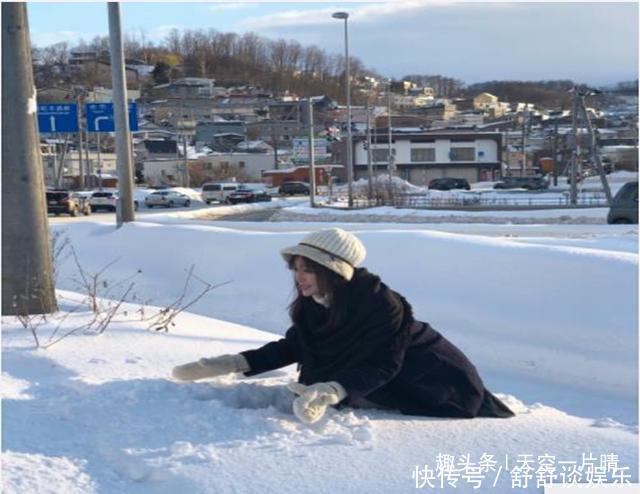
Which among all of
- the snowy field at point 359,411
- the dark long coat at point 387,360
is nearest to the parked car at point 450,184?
the snowy field at point 359,411

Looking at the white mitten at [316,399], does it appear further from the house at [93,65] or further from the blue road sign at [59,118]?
the house at [93,65]

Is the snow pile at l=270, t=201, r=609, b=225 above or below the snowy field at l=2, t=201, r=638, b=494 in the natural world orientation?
below

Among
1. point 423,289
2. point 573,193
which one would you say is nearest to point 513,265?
point 423,289

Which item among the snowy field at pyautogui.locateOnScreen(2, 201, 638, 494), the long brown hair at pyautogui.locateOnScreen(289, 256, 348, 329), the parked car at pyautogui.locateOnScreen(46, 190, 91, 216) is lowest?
A: the parked car at pyautogui.locateOnScreen(46, 190, 91, 216)

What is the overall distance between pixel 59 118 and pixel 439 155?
58.5m

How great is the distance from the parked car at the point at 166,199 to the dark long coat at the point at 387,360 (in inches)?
1769

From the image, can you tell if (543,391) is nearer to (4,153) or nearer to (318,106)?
(4,153)

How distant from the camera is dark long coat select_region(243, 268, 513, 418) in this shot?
13.7 feet

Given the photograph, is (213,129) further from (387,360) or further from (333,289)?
(387,360)

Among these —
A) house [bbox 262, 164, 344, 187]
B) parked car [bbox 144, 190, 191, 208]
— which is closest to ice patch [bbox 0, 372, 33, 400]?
parked car [bbox 144, 190, 191, 208]

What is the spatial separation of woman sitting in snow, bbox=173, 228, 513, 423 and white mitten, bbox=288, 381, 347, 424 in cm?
1

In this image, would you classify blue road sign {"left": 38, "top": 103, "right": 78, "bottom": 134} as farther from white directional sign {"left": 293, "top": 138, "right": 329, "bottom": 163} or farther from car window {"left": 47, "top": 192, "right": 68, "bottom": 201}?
white directional sign {"left": 293, "top": 138, "right": 329, "bottom": 163}

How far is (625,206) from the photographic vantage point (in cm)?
2305

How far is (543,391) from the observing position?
6.90 metres
